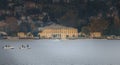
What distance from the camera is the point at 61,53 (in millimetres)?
12445

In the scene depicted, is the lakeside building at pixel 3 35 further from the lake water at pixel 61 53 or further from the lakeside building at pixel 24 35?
the lakeside building at pixel 24 35

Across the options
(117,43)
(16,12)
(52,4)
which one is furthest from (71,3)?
(117,43)

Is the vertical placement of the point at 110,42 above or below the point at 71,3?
below

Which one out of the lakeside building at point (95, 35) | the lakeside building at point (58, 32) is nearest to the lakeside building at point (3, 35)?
the lakeside building at point (58, 32)

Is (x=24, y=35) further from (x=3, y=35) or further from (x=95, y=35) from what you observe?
(x=95, y=35)

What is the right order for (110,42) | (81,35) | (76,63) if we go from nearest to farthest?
1. (76,63)
2. (81,35)
3. (110,42)

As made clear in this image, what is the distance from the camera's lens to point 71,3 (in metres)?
11.0

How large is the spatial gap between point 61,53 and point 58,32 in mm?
1415

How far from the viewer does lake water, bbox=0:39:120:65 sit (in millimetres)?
10766

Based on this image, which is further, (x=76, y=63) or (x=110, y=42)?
(x=110, y=42)

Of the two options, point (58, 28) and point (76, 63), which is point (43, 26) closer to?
point (58, 28)

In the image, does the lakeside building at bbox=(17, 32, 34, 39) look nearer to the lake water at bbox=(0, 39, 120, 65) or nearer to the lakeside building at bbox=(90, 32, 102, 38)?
the lake water at bbox=(0, 39, 120, 65)

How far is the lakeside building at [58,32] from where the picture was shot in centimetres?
1112

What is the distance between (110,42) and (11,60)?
2.86 metres
